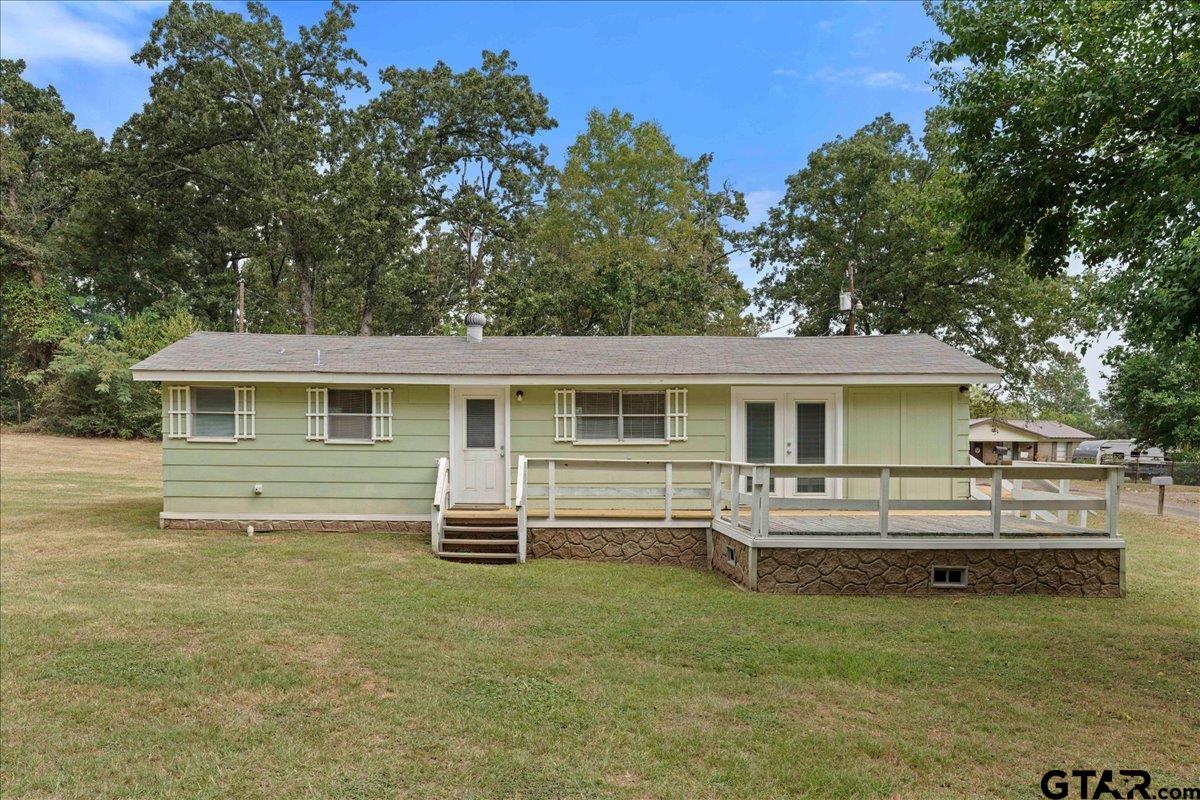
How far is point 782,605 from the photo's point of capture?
22.6ft

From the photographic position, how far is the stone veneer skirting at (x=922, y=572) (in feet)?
24.8

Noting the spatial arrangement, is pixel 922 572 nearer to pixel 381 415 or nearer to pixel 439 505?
pixel 439 505

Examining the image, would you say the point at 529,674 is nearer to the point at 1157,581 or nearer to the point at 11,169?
the point at 1157,581

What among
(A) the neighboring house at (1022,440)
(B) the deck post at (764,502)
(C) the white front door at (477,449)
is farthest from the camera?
(A) the neighboring house at (1022,440)

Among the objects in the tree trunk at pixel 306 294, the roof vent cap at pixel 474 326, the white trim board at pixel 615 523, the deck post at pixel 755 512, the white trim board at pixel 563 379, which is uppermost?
the tree trunk at pixel 306 294

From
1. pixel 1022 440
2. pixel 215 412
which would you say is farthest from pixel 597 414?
pixel 1022 440

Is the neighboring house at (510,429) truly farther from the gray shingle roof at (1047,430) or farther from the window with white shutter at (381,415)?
the gray shingle roof at (1047,430)

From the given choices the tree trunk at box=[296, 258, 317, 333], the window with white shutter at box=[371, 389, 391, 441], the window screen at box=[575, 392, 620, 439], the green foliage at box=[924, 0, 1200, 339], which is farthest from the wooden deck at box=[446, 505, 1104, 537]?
the tree trunk at box=[296, 258, 317, 333]

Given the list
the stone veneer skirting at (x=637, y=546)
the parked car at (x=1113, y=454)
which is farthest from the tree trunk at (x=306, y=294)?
the parked car at (x=1113, y=454)

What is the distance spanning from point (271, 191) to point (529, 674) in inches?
1053

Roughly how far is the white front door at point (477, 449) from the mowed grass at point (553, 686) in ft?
8.33

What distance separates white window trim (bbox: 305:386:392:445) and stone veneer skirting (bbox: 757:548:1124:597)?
20.1 feet

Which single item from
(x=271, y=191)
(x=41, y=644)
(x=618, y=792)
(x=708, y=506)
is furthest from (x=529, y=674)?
(x=271, y=191)

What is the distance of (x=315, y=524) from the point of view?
10359mm
